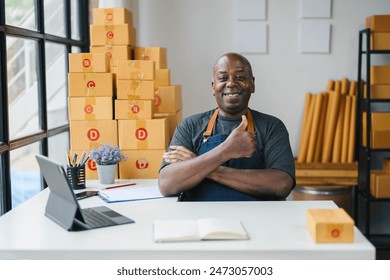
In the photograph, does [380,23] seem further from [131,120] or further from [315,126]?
[131,120]

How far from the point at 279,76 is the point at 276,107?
0.26 metres

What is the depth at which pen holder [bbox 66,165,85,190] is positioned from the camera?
283cm

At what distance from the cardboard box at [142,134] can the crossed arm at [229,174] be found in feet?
2.38

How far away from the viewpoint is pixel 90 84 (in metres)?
3.41

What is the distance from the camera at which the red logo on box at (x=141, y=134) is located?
10.9 feet

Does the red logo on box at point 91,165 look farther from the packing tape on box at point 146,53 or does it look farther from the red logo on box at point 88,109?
the packing tape on box at point 146,53

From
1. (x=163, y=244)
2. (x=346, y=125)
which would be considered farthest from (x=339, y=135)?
(x=163, y=244)

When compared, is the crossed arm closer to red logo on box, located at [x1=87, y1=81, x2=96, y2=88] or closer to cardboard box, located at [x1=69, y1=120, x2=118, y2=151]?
cardboard box, located at [x1=69, y1=120, x2=118, y2=151]

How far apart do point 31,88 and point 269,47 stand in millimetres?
2168

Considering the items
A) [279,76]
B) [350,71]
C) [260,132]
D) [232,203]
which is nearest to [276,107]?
[279,76]

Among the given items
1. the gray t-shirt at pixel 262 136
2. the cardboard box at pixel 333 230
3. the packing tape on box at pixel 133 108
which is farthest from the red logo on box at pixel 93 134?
the cardboard box at pixel 333 230

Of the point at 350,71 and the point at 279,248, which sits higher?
the point at 350,71
